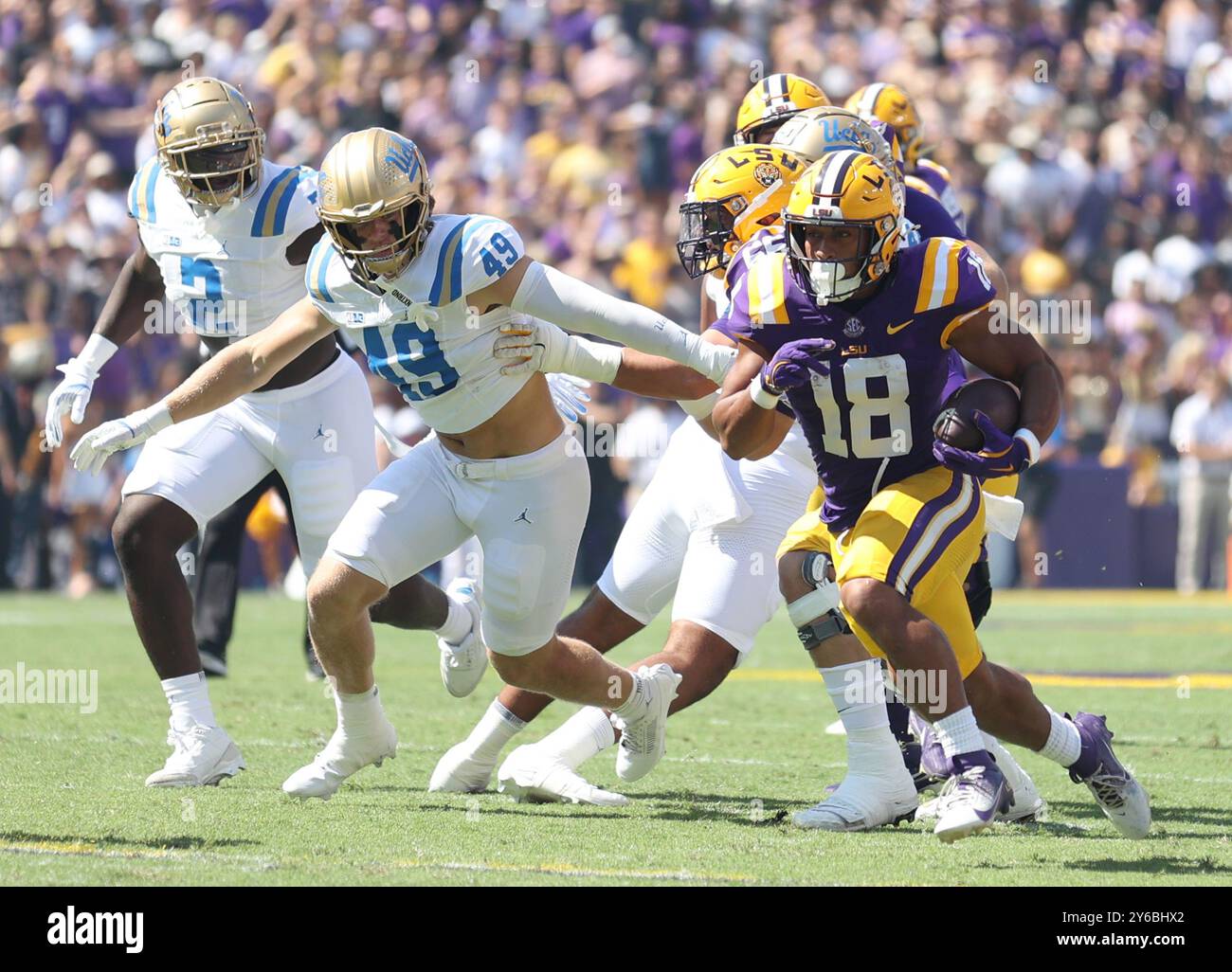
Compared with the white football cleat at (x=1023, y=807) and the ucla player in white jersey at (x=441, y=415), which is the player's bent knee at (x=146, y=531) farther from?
the white football cleat at (x=1023, y=807)

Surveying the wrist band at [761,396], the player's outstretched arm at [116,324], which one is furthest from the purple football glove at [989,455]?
the player's outstretched arm at [116,324]

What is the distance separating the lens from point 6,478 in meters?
13.5

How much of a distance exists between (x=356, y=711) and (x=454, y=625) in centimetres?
89

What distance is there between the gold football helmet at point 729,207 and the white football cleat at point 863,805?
63.2 inches

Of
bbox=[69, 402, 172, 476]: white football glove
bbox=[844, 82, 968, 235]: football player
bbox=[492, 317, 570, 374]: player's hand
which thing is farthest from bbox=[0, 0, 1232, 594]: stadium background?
bbox=[492, 317, 570, 374]: player's hand

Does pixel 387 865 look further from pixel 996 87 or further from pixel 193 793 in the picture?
pixel 996 87

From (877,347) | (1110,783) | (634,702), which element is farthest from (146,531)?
(1110,783)

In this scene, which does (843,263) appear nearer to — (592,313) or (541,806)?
(592,313)

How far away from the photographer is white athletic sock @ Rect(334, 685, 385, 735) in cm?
551

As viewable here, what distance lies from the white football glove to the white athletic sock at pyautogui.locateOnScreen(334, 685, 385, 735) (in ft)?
2.99

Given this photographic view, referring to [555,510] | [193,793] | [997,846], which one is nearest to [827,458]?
[555,510]

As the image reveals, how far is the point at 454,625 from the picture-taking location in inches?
251

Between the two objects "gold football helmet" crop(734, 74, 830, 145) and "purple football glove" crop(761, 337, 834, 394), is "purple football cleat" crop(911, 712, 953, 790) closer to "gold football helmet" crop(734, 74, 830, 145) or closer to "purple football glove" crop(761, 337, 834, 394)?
"purple football glove" crop(761, 337, 834, 394)
